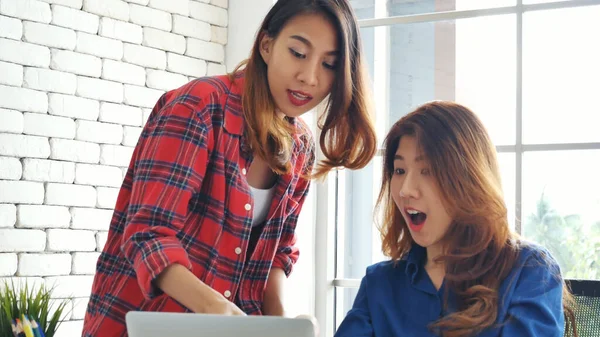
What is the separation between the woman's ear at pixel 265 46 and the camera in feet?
5.82

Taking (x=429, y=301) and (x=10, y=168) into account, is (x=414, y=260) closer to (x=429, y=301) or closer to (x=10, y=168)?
(x=429, y=301)

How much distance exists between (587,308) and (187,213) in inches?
30.2

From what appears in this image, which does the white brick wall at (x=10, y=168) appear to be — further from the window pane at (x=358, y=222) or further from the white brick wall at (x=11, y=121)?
the window pane at (x=358, y=222)

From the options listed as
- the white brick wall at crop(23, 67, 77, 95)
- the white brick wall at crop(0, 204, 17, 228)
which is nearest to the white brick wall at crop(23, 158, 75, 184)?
the white brick wall at crop(0, 204, 17, 228)

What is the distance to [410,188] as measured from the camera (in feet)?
5.61

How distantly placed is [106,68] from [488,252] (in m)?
1.68

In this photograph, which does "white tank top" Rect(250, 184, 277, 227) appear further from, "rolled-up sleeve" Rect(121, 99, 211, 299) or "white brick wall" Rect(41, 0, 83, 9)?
"white brick wall" Rect(41, 0, 83, 9)

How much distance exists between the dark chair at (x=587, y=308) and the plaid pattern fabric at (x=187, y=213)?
1.97 feet

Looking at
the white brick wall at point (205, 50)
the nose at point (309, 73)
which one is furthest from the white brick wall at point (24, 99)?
the nose at point (309, 73)

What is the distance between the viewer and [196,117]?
5.40 feet

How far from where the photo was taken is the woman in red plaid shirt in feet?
5.24

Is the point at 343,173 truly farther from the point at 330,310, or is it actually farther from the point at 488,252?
the point at 488,252

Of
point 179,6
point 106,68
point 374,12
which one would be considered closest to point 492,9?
point 374,12

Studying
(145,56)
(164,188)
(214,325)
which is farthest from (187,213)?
(145,56)
